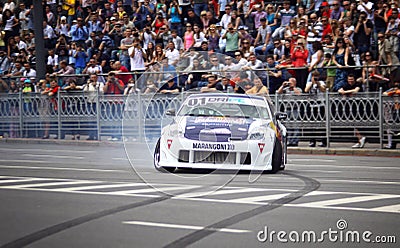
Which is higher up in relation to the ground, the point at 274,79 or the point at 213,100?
the point at 274,79

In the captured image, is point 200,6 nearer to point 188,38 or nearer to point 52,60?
point 188,38

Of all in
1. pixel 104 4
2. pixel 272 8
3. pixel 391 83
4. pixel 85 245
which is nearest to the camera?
pixel 85 245

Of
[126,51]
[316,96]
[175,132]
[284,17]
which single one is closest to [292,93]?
[316,96]

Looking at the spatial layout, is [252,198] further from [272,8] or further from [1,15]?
[1,15]

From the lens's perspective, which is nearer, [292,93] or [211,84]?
[211,84]

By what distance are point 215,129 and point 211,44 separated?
1194cm

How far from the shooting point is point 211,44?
91.1 ft

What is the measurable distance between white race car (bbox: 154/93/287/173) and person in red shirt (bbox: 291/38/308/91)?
8129 mm

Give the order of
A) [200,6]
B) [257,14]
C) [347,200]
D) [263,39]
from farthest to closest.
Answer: [200,6] → [257,14] → [263,39] → [347,200]

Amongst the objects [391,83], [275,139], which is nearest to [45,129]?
[391,83]

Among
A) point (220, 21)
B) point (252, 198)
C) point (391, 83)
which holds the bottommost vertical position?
point (252, 198)

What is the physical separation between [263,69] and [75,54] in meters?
9.41

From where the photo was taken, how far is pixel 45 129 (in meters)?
29.5

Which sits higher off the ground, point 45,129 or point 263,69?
point 263,69
